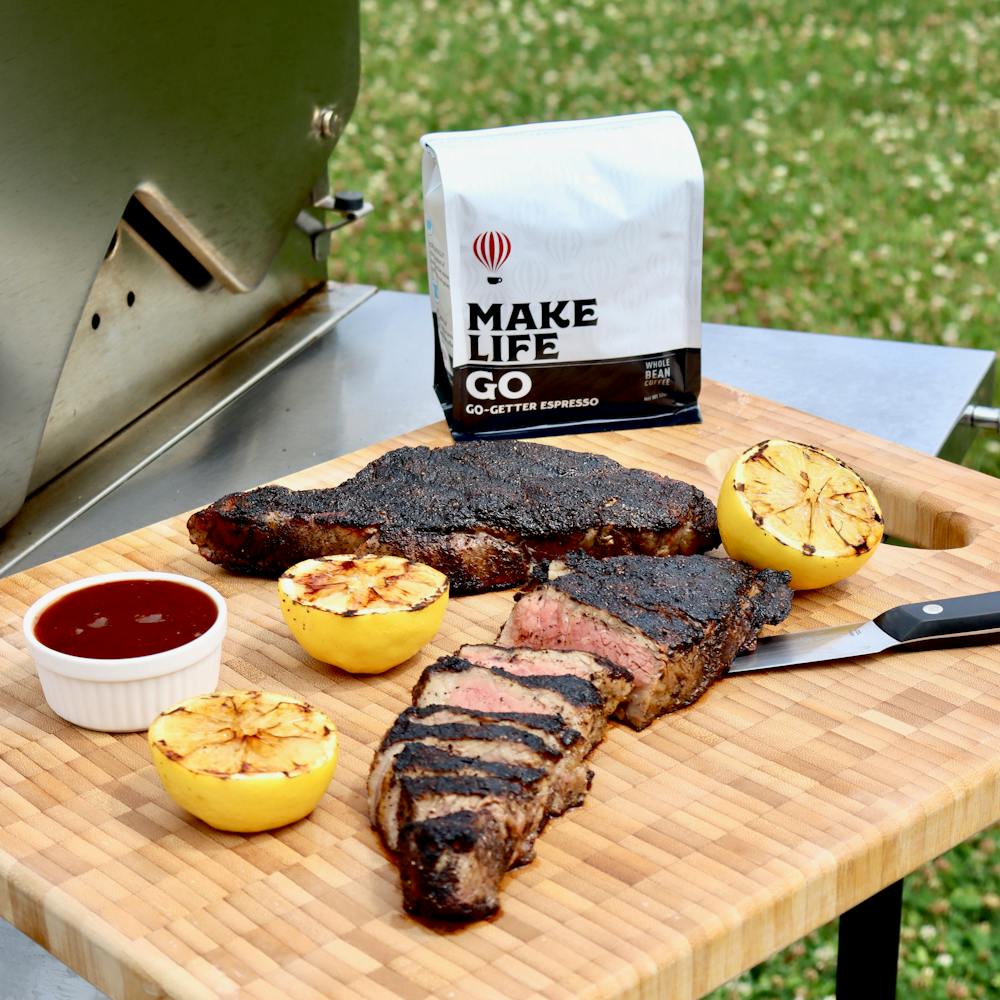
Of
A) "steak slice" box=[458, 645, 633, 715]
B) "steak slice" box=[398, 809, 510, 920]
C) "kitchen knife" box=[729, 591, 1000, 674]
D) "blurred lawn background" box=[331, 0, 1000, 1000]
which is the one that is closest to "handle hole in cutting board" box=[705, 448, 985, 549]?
"kitchen knife" box=[729, 591, 1000, 674]

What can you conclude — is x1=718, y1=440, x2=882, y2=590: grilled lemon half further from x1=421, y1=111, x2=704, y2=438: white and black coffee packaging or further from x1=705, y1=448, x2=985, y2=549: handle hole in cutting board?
x1=421, y1=111, x2=704, y2=438: white and black coffee packaging

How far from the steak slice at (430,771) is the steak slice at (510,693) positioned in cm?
12

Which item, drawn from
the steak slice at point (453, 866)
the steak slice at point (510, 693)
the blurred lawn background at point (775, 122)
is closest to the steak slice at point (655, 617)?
the steak slice at point (510, 693)

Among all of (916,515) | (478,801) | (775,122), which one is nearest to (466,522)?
(478,801)

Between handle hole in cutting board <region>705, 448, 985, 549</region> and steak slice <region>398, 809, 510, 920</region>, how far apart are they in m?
1.03

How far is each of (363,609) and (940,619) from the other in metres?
0.78

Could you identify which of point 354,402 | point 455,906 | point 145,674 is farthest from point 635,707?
point 354,402

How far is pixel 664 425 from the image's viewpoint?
2.68m

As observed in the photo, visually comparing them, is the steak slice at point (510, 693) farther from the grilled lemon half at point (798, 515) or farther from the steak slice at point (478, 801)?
the grilled lemon half at point (798, 515)

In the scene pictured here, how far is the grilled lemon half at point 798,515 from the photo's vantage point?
6.86 feet

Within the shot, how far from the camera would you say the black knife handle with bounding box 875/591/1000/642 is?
6.54ft

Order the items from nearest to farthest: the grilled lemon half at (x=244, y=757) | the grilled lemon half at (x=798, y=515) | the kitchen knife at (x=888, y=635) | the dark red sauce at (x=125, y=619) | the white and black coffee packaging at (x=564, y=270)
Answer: the grilled lemon half at (x=244, y=757)
the dark red sauce at (x=125, y=619)
the kitchen knife at (x=888, y=635)
the grilled lemon half at (x=798, y=515)
the white and black coffee packaging at (x=564, y=270)

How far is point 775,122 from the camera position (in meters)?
Answer: 7.33

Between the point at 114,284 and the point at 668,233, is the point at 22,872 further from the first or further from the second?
the point at 668,233
